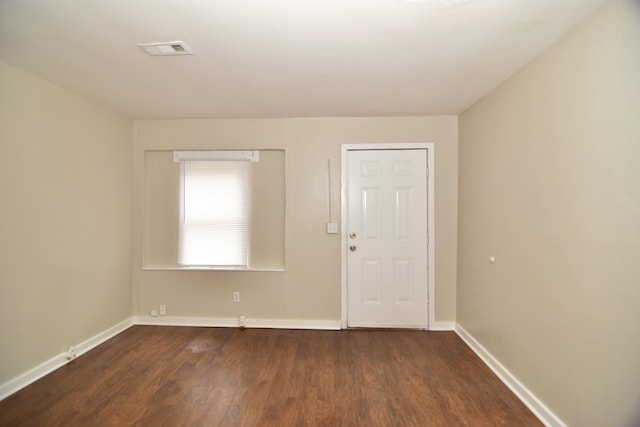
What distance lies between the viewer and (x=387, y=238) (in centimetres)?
354

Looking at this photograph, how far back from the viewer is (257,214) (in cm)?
368

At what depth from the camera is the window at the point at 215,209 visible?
3.63 metres

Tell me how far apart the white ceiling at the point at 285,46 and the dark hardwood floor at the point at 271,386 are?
2421 millimetres

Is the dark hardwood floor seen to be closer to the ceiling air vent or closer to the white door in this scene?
the white door

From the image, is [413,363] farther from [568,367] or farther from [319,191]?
[319,191]

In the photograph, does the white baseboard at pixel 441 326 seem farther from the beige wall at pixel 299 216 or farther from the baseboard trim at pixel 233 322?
the baseboard trim at pixel 233 322

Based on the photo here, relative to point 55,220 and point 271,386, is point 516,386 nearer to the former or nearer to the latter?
point 271,386

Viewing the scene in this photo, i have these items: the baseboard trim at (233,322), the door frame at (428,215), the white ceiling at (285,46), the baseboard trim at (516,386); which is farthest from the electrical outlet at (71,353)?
the baseboard trim at (516,386)

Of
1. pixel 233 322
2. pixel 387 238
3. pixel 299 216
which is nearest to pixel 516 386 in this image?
pixel 387 238

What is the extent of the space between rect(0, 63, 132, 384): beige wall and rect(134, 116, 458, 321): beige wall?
1.35ft

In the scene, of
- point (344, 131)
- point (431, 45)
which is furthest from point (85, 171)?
point (431, 45)

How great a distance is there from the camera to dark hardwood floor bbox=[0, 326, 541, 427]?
2.04m

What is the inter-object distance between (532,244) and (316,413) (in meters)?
1.89

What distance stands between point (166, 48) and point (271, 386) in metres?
2.52
